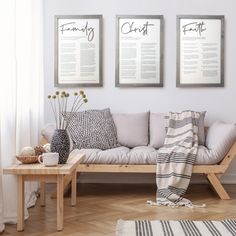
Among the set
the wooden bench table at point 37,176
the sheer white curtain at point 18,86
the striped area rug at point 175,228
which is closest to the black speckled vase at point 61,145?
the wooden bench table at point 37,176

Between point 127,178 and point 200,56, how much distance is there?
151 centimetres

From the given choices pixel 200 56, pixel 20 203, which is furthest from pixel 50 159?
pixel 200 56

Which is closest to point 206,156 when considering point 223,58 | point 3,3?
point 223,58

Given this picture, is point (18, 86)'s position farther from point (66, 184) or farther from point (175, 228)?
point (175, 228)

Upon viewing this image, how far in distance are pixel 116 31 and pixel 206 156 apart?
1725mm

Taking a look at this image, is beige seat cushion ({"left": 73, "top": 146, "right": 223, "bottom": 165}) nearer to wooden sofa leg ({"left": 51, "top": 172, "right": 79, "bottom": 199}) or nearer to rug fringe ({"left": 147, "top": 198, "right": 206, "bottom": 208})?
wooden sofa leg ({"left": 51, "top": 172, "right": 79, "bottom": 199})

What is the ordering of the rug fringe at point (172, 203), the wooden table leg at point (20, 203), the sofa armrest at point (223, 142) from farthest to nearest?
1. the sofa armrest at point (223, 142)
2. the rug fringe at point (172, 203)
3. the wooden table leg at point (20, 203)

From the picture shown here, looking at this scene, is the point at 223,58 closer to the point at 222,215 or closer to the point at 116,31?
the point at 116,31

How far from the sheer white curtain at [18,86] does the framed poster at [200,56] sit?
150 cm

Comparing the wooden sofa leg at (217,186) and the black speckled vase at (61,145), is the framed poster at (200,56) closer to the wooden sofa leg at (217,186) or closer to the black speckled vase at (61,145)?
the wooden sofa leg at (217,186)

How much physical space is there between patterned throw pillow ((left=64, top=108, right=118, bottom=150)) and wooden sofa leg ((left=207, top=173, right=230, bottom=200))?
39.2 inches

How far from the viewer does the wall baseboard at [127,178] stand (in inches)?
190

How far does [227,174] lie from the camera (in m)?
4.83

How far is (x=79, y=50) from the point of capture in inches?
190
